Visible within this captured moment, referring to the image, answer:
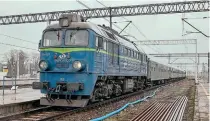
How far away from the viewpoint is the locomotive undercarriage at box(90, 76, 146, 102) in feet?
47.8

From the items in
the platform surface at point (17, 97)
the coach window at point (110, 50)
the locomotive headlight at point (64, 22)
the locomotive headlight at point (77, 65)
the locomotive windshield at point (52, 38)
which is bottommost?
the platform surface at point (17, 97)

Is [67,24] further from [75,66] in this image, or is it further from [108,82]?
[108,82]

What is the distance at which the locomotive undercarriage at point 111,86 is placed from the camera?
14583 mm

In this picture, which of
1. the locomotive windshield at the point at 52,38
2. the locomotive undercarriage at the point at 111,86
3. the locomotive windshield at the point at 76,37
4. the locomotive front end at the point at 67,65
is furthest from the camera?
the locomotive undercarriage at the point at 111,86

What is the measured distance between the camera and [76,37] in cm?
1370

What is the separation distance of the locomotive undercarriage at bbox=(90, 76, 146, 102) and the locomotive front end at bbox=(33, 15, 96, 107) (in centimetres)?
103

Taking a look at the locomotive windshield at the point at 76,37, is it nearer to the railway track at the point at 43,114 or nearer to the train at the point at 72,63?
the train at the point at 72,63

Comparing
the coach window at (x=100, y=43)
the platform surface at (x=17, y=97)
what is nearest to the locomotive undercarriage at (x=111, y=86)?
the coach window at (x=100, y=43)

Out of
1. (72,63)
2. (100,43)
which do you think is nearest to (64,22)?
(100,43)

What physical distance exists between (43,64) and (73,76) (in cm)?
156

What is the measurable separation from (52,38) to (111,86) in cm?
443

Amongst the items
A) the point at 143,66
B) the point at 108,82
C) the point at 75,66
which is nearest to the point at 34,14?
the point at 143,66

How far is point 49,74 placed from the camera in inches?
535

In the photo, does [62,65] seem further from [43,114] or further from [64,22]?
[43,114]
